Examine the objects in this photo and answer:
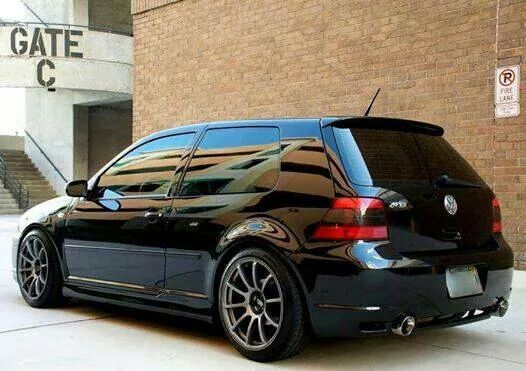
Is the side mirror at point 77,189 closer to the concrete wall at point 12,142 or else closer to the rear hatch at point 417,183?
the rear hatch at point 417,183

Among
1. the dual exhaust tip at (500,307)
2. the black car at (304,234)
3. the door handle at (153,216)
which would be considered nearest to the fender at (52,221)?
the black car at (304,234)

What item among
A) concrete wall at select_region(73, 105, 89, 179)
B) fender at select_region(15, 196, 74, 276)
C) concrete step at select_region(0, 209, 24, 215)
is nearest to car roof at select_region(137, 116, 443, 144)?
fender at select_region(15, 196, 74, 276)

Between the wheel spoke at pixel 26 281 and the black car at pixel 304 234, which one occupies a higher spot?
the black car at pixel 304 234

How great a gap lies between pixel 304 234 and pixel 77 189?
7.74 ft

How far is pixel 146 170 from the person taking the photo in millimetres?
5543

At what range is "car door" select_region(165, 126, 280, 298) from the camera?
4688mm

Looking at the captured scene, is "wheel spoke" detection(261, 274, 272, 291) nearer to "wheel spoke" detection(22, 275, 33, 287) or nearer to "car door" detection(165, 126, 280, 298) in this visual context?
"car door" detection(165, 126, 280, 298)

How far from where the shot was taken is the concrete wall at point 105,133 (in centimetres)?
2483

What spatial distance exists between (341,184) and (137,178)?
195 centimetres

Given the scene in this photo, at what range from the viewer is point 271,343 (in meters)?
4.31

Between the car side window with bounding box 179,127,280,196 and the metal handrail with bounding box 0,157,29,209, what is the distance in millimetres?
18985

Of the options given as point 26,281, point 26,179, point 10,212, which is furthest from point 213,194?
point 26,179

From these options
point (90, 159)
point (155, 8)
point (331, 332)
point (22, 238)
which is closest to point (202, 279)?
point (331, 332)

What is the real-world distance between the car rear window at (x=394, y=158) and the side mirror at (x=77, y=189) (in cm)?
236
